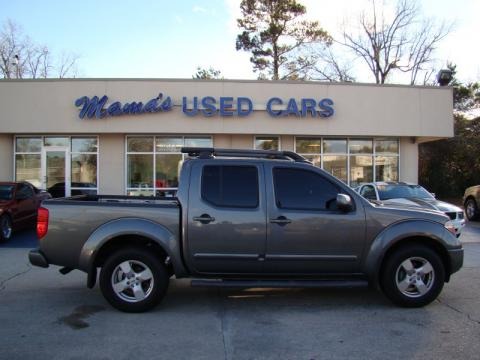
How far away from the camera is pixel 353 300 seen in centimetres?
634

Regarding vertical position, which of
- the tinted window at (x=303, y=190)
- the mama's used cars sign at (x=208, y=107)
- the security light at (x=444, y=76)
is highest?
the security light at (x=444, y=76)

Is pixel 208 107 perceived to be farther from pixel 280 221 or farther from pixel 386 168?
pixel 280 221

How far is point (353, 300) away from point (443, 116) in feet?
50.1

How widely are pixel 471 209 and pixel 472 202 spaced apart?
0.26 meters

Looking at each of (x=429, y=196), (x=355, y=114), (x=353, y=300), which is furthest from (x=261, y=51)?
(x=353, y=300)

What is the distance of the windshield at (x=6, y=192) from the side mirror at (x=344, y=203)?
986 cm

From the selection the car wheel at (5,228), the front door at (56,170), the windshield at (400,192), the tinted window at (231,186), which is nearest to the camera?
the tinted window at (231,186)

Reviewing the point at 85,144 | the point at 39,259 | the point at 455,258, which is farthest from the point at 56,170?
the point at 455,258

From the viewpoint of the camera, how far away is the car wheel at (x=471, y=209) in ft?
54.8

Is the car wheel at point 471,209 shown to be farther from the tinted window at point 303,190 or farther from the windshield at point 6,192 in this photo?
the windshield at point 6,192

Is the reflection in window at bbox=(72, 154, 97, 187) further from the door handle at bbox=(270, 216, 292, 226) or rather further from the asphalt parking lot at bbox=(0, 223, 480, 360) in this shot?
the door handle at bbox=(270, 216, 292, 226)

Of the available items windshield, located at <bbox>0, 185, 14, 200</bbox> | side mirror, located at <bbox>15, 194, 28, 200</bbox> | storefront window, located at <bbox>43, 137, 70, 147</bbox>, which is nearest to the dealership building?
storefront window, located at <bbox>43, 137, 70, 147</bbox>

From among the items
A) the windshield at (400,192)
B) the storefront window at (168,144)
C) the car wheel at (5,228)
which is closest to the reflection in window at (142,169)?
the storefront window at (168,144)

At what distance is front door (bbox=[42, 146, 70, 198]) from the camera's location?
60.8 feet
